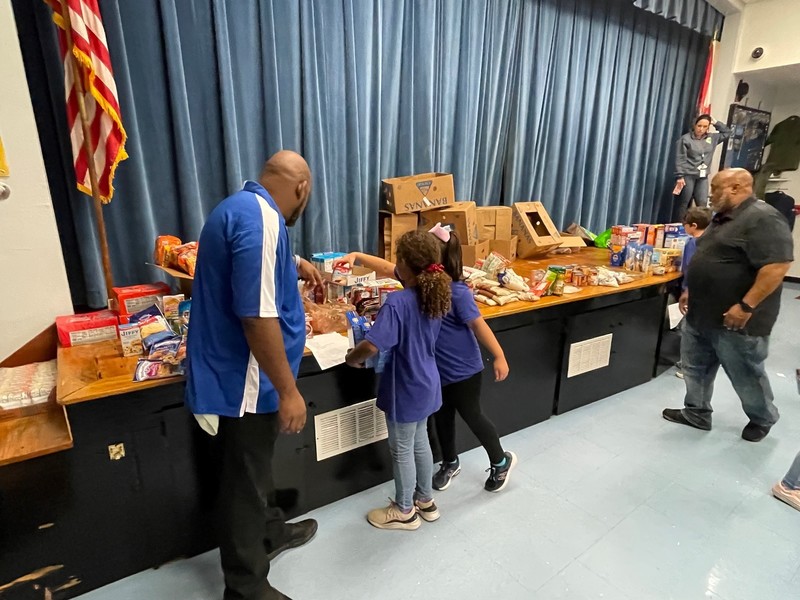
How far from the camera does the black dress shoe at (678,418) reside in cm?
253

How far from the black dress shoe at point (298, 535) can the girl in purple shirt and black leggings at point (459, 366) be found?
57 centimetres

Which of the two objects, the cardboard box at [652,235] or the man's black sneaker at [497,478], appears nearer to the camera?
the man's black sneaker at [497,478]

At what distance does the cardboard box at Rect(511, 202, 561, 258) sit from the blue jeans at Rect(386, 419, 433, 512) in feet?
6.66

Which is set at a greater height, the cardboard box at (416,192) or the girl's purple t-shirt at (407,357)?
the cardboard box at (416,192)

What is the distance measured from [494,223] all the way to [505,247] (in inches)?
8.8

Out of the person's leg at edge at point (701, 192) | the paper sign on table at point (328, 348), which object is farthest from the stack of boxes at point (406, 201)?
the person's leg at edge at point (701, 192)

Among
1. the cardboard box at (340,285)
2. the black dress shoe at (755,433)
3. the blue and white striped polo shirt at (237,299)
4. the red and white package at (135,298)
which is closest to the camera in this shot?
the blue and white striped polo shirt at (237,299)

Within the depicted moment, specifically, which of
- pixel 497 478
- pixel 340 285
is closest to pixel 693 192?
pixel 497 478

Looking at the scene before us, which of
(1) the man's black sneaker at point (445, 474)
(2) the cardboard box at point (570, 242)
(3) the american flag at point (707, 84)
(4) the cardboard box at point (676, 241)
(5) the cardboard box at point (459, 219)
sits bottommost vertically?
(1) the man's black sneaker at point (445, 474)

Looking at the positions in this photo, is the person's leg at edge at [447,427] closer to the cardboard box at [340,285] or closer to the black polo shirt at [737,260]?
the cardboard box at [340,285]

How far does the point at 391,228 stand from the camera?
2.88 m

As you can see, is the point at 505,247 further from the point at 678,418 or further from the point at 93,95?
the point at 93,95

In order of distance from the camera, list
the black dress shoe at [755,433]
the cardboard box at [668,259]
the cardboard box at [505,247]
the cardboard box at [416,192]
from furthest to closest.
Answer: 1. the cardboard box at [505,247]
2. the cardboard box at [668,259]
3. the cardboard box at [416,192]
4. the black dress shoe at [755,433]

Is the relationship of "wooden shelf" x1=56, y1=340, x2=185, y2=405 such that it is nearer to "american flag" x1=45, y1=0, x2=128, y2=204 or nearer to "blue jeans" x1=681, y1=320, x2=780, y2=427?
"american flag" x1=45, y1=0, x2=128, y2=204
